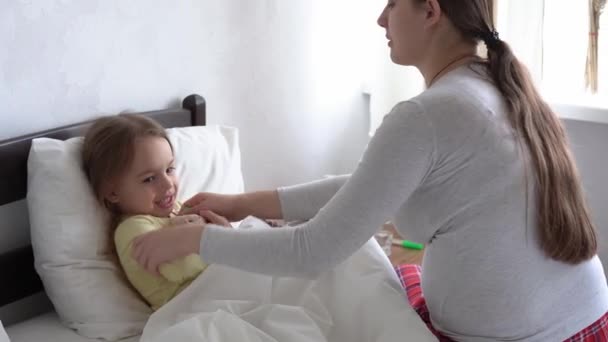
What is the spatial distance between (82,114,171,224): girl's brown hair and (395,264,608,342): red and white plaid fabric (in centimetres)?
62

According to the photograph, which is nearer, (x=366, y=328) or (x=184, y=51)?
(x=366, y=328)

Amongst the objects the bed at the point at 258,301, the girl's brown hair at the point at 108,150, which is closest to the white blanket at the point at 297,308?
the bed at the point at 258,301

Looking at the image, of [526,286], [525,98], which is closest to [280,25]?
[525,98]

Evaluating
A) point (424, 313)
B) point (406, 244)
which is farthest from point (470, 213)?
point (406, 244)

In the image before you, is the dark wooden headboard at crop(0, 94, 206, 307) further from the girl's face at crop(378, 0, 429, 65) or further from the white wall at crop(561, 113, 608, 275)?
the white wall at crop(561, 113, 608, 275)

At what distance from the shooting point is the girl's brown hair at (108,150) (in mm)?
1310

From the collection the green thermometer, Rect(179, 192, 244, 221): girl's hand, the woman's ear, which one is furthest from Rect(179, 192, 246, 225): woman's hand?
the green thermometer

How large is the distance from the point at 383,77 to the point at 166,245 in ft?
4.19

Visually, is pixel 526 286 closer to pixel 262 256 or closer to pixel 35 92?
pixel 262 256

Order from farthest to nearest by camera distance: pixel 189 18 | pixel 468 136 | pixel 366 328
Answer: pixel 189 18
pixel 366 328
pixel 468 136

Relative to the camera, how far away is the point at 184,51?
173 cm

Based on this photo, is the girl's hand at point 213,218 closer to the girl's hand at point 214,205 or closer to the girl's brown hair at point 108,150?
the girl's hand at point 214,205

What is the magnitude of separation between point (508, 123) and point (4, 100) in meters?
0.96

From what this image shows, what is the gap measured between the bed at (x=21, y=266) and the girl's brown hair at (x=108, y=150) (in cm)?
10
